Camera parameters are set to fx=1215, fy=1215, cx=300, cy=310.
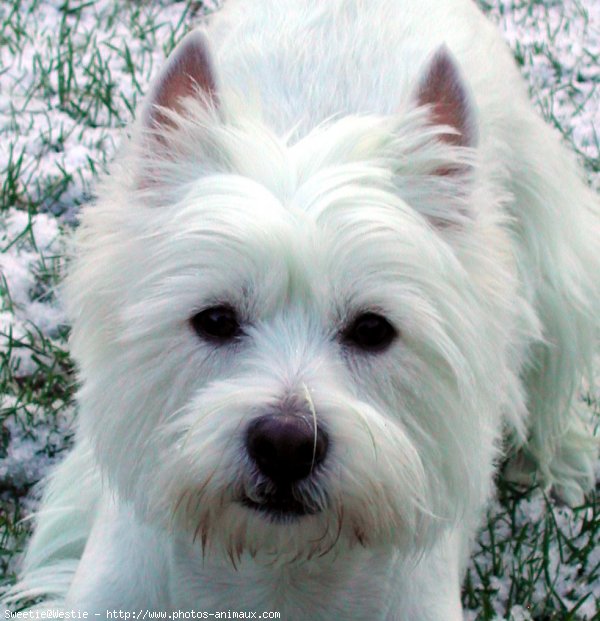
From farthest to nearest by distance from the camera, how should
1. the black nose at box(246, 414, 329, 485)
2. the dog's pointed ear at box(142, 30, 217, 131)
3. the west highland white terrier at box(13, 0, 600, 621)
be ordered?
the dog's pointed ear at box(142, 30, 217, 131)
the west highland white terrier at box(13, 0, 600, 621)
the black nose at box(246, 414, 329, 485)

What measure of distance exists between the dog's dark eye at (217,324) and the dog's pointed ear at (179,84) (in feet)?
1.66

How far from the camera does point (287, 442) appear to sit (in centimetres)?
230

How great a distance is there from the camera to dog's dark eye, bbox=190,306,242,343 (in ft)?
8.21

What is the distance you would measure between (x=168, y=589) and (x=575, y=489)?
175 cm

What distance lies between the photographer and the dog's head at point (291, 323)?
2.37 meters

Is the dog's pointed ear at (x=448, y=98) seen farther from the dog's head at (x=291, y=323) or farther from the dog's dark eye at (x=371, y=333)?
the dog's dark eye at (x=371, y=333)

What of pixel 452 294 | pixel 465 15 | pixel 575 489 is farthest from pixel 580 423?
pixel 452 294

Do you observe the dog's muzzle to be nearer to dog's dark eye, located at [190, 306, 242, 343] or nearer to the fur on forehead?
dog's dark eye, located at [190, 306, 242, 343]

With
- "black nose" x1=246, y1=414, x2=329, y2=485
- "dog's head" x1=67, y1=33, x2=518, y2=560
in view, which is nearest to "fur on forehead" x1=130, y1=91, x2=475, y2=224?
"dog's head" x1=67, y1=33, x2=518, y2=560

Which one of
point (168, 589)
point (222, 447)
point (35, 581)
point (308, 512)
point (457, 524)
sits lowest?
point (35, 581)

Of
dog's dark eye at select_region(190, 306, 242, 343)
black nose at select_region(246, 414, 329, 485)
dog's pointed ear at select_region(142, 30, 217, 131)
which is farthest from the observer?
dog's pointed ear at select_region(142, 30, 217, 131)

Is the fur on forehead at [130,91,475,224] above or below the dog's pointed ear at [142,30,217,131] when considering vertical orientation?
below

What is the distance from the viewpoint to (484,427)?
2.84 metres

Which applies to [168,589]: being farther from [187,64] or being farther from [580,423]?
[580,423]
